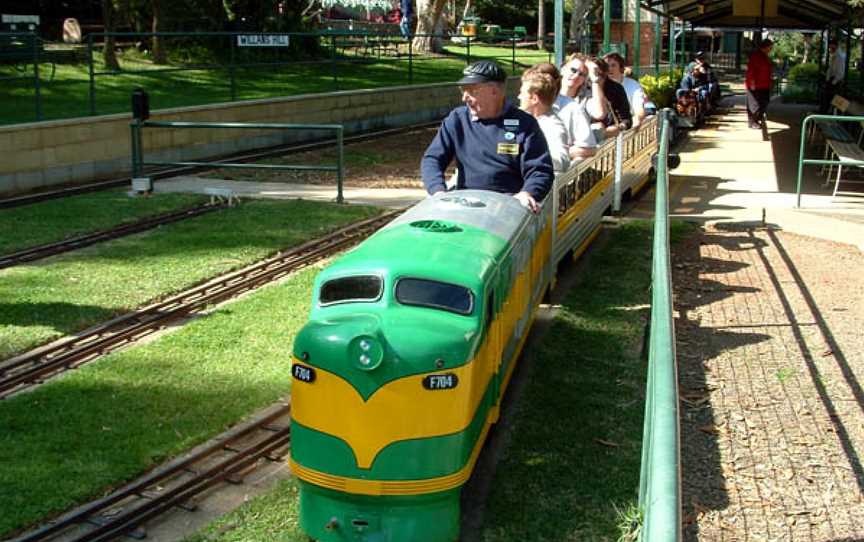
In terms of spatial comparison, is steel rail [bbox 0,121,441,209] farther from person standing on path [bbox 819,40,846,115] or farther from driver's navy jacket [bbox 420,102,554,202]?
person standing on path [bbox 819,40,846,115]

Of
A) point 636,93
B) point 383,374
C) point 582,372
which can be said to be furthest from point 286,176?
point 383,374

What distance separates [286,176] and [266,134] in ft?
14.4

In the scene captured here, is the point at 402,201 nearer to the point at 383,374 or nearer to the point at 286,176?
the point at 286,176

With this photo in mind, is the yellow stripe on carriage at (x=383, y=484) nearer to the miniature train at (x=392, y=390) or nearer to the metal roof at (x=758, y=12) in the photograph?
the miniature train at (x=392, y=390)

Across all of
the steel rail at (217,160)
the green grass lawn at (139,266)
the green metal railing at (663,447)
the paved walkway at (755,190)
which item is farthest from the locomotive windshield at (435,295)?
the steel rail at (217,160)

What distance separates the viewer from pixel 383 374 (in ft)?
15.5

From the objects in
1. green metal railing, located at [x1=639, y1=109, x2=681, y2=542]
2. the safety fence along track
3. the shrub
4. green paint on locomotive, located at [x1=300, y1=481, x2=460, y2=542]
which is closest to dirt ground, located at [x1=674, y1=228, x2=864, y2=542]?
green paint on locomotive, located at [x1=300, y1=481, x2=460, y2=542]

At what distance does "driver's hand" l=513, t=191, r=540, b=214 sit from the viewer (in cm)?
697

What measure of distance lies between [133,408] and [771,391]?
4.28 m

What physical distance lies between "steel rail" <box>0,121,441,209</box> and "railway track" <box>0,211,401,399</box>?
4215mm

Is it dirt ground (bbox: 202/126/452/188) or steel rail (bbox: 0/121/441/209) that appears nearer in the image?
steel rail (bbox: 0/121/441/209)

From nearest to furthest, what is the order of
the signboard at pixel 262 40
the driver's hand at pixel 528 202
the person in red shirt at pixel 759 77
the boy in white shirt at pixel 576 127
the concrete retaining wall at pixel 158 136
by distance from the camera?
the driver's hand at pixel 528 202 < the boy in white shirt at pixel 576 127 < the concrete retaining wall at pixel 158 136 < the person in red shirt at pixel 759 77 < the signboard at pixel 262 40

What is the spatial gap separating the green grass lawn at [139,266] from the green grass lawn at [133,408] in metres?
0.93

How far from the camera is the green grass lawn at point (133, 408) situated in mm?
5672
